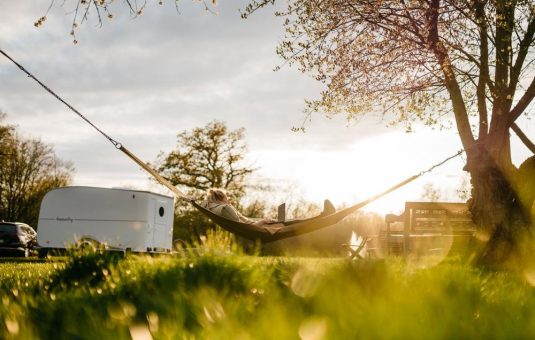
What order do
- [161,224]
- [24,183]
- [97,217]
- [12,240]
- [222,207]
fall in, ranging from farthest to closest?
[24,183] < [12,240] < [161,224] < [97,217] < [222,207]

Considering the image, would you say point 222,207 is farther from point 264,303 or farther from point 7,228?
point 7,228

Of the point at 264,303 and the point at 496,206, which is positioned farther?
the point at 496,206

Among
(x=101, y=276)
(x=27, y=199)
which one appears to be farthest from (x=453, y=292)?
(x=27, y=199)

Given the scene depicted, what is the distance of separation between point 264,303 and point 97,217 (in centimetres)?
1752

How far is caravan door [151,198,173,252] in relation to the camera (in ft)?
66.7

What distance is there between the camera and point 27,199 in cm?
4659

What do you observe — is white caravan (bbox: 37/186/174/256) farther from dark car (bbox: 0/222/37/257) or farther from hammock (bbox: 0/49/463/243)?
hammock (bbox: 0/49/463/243)

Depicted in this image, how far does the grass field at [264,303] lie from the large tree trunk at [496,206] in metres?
5.41

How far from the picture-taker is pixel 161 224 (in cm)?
2084

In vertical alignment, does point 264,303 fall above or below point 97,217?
below

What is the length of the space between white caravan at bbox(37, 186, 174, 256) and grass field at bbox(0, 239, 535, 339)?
14.5 m

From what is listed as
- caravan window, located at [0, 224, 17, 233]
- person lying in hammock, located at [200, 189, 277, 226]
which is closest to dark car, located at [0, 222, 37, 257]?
caravan window, located at [0, 224, 17, 233]

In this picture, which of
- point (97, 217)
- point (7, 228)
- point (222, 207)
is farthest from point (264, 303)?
point (7, 228)

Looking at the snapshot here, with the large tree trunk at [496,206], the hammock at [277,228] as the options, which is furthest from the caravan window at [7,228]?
the large tree trunk at [496,206]
